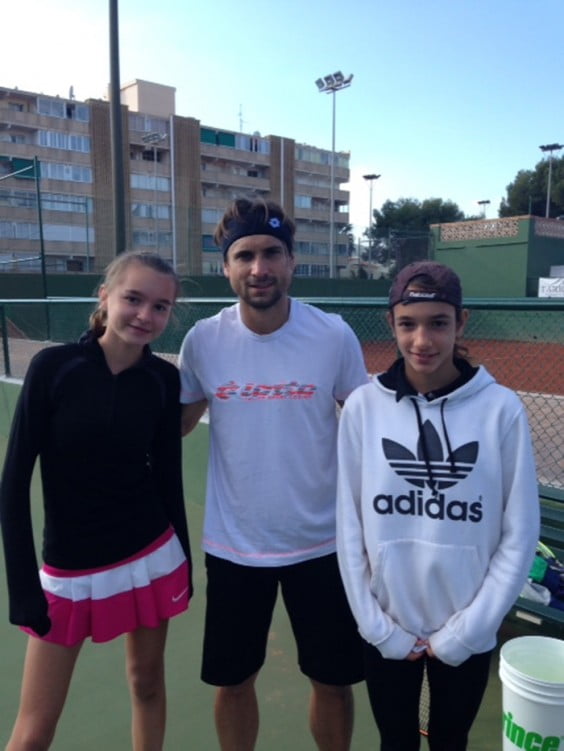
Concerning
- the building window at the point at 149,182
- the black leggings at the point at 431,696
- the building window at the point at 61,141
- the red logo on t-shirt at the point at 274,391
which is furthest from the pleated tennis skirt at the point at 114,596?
the building window at the point at 149,182

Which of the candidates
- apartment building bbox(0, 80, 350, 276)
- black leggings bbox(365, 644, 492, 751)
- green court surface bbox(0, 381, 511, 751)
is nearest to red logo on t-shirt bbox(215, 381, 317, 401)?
black leggings bbox(365, 644, 492, 751)

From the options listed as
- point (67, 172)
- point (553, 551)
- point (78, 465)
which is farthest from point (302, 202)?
point (78, 465)

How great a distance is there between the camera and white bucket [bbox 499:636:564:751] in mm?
1642

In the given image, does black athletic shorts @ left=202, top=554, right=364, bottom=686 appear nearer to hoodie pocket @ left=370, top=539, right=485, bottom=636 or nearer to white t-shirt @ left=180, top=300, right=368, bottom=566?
white t-shirt @ left=180, top=300, right=368, bottom=566

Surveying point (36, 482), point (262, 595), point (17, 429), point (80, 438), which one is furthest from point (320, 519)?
point (36, 482)

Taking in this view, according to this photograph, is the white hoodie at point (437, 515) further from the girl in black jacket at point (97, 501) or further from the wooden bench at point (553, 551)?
the wooden bench at point (553, 551)

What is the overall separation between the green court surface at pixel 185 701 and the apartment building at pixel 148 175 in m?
30.6

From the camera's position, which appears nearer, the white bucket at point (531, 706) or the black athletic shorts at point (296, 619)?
the white bucket at point (531, 706)

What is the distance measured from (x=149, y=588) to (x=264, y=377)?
703 millimetres

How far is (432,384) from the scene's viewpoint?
170cm

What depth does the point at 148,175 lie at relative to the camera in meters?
49.8

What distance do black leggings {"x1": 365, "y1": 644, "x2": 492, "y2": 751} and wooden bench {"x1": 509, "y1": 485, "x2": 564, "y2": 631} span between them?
108 centimetres


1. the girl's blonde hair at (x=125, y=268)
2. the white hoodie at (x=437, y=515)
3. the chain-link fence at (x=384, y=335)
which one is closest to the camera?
the white hoodie at (x=437, y=515)

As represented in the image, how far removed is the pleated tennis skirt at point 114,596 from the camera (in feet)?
5.85
